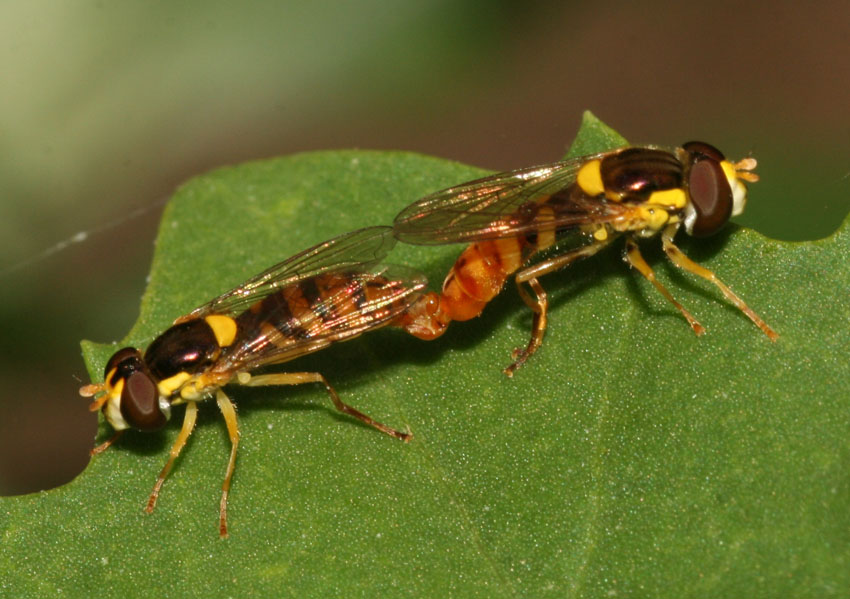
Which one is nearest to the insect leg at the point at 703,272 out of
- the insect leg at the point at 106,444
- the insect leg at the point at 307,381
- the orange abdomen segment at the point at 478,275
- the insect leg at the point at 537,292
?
the insect leg at the point at 537,292

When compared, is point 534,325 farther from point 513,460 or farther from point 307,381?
point 307,381

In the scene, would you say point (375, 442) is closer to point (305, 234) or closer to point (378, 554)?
point (378, 554)

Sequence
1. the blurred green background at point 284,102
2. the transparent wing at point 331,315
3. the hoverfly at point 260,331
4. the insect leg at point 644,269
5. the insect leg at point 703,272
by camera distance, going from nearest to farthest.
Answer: the insect leg at point 703,272
the insect leg at point 644,269
the hoverfly at point 260,331
the transparent wing at point 331,315
the blurred green background at point 284,102

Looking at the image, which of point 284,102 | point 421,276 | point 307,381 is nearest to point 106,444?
point 307,381

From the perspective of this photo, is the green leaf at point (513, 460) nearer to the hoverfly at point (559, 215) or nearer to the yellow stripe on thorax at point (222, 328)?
the hoverfly at point (559, 215)

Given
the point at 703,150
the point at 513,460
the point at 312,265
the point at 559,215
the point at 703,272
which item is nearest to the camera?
the point at 513,460

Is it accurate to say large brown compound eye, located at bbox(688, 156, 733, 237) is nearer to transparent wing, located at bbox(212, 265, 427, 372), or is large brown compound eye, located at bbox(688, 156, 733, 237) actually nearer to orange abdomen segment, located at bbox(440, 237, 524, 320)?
orange abdomen segment, located at bbox(440, 237, 524, 320)
